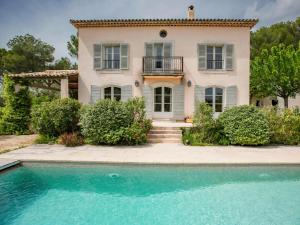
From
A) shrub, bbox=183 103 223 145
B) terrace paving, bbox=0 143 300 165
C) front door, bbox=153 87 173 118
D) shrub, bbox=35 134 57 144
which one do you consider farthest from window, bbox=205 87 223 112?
shrub, bbox=35 134 57 144

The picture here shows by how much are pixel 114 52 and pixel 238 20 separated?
9363 millimetres

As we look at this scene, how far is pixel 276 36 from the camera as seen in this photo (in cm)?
3003

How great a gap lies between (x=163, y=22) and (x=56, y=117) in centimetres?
1036

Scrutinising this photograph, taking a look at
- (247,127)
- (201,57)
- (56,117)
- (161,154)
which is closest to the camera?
(161,154)

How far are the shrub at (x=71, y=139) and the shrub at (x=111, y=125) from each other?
1.20 feet

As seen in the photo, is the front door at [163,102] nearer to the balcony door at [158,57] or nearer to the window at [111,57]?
the balcony door at [158,57]

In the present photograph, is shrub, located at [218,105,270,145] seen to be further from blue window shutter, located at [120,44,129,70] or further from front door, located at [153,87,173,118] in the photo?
blue window shutter, located at [120,44,129,70]

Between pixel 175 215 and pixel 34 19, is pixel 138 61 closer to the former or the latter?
pixel 34 19

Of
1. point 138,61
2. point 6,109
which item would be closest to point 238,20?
point 138,61

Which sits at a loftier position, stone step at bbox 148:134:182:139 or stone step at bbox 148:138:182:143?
stone step at bbox 148:134:182:139

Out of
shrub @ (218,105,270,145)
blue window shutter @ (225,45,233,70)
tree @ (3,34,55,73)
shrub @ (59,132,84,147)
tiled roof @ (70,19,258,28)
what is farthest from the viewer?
tree @ (3,34,55,73)

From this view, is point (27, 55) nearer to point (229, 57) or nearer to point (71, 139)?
point (71, 139)

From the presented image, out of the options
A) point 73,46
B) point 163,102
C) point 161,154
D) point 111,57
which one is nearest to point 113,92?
point 111,57

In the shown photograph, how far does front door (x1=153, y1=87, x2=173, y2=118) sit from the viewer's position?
17.6m
